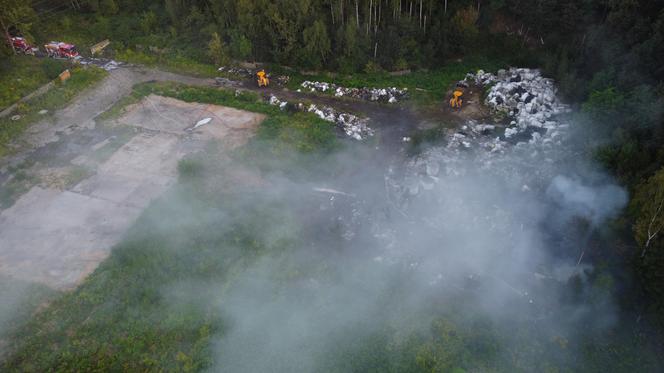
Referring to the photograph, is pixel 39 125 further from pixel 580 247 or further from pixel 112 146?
pixel 580 247

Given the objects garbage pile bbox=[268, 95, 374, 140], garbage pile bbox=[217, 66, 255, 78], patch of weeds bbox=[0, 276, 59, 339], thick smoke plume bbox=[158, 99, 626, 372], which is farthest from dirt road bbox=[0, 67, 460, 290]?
thick smoke plume bbox=[158, 99, 626, 372]

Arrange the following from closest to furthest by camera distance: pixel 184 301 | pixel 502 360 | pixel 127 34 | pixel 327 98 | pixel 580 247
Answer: pixel 502 360
pixel 184 301
pixel 580 247
pixel 327 98
pixel 127 34

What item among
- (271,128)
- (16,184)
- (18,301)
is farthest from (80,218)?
(271,128)

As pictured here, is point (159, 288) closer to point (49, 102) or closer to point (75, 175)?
point (75, 175)

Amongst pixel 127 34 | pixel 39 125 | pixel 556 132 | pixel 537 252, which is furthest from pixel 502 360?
pixel 127 34

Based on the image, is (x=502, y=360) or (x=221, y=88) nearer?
(x=502, y=360)

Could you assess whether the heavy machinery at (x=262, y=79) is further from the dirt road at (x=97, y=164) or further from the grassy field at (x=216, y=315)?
the grassy field at (x=216, y=315)

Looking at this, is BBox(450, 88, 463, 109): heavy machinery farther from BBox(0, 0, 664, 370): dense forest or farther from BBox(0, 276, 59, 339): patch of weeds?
BBox(0, 276, 59, 339): patch of weeds

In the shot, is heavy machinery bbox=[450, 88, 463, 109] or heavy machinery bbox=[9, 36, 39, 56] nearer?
heavy machinery bbox=[450, 88, 463, 109]

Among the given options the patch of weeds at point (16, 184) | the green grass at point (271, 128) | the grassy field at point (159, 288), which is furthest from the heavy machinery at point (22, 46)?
the grassy field at point (159, 288)
